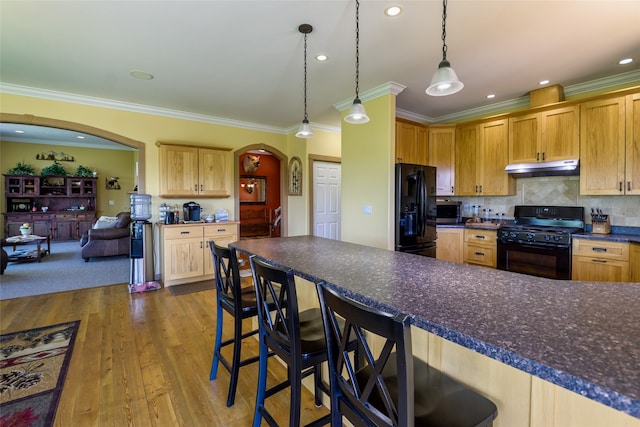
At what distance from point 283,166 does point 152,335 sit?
3.88 meters

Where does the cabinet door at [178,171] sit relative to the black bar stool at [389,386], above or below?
above

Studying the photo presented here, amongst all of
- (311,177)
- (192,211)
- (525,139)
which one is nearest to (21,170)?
(192,211)

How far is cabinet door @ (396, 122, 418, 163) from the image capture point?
4.02 metres

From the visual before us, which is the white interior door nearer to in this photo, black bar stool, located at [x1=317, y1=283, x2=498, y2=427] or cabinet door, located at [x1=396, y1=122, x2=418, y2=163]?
A: cabinet door, located at [x1=396, y1=122, x2=418, y2=163]

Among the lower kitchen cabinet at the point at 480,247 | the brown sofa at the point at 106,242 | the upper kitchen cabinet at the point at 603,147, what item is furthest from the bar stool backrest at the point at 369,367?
the brown sofa at the point at 106,242

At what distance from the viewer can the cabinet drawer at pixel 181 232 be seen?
4348 mm

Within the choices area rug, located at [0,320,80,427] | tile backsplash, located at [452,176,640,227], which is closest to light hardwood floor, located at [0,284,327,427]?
area rug, located at [0,320,80,427]

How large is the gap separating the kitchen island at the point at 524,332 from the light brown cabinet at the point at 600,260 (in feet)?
7.42

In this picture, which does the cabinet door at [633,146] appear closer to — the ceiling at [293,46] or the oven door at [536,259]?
the ceiling at [293,46]

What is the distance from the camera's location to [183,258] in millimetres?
4477

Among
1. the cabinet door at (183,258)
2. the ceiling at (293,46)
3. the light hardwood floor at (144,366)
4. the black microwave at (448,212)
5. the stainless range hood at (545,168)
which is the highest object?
the ceiling at (293,46)

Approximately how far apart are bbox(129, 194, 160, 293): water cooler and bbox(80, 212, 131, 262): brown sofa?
2005 millimetres

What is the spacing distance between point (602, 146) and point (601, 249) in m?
1.13

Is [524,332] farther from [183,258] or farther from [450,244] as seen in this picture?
[183,258]
